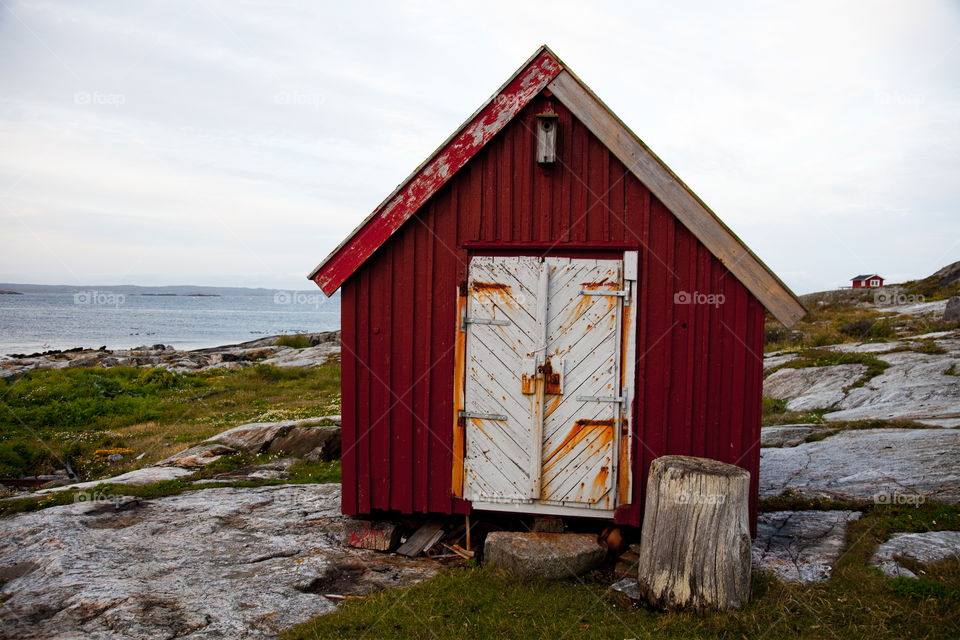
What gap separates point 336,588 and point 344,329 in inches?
110

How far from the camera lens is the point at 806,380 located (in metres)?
16.5

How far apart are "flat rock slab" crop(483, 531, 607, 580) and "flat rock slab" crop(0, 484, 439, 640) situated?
0.77 m

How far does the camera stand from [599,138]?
658 centimetres

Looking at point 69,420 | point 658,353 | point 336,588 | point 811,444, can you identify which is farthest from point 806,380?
point 69,420

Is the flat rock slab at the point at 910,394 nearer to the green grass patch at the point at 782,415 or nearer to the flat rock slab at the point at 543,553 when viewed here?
the green grass patch at the point at 782,415

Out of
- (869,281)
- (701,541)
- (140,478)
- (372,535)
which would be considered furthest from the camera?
(869,281)

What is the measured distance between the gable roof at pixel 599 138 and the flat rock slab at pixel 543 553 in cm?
319

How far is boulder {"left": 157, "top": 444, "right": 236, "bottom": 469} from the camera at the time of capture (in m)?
11.0

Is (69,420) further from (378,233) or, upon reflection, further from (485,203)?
(485,203)

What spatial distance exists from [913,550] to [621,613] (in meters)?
3.47

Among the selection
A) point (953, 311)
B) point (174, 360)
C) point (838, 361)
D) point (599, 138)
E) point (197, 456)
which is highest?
point (599, 138)

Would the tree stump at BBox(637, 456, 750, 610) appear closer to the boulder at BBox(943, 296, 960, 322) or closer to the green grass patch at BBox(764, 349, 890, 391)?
the green grass patch at BBox(764, 349, 890, 391)

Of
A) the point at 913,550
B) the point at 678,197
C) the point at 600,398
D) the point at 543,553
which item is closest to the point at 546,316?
the point at 600,398

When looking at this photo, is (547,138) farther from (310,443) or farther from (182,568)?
(310,443)
